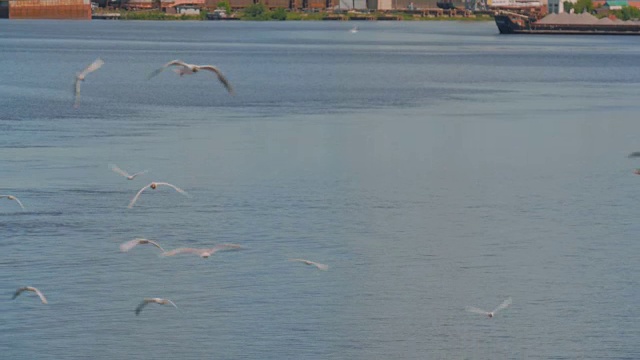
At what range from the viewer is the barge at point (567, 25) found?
167 meters

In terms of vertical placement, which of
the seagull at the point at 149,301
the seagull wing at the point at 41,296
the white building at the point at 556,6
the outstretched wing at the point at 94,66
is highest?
the outstretched wing at the point at 94,66

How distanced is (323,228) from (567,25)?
144367 mm

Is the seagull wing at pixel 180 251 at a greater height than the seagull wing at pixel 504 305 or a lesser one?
greater

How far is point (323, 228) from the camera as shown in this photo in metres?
26.2

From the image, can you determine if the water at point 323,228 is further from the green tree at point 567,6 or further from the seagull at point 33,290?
the green tree at point 567,6

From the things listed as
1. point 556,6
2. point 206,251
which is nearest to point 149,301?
point 206,251

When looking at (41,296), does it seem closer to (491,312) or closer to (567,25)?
(491,312)

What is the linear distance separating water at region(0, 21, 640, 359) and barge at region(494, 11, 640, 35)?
11451 centimetres

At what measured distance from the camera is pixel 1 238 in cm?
2489

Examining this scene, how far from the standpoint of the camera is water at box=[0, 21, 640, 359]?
1962 cm

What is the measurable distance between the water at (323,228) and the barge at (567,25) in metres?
115

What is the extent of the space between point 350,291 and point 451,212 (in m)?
6.99

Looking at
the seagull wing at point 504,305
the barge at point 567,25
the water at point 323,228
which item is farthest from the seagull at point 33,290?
the barge at point 567,25

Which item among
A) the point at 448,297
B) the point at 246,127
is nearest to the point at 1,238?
the point at 448,297
